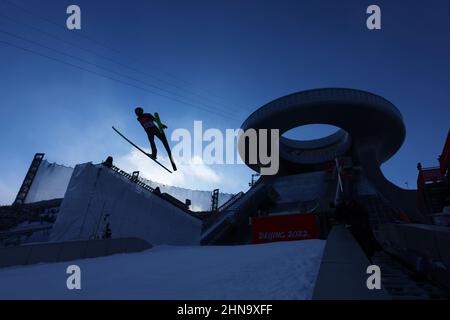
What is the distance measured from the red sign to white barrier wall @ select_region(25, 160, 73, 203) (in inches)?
1268

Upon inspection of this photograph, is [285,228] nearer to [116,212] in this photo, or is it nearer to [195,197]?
[116,212]

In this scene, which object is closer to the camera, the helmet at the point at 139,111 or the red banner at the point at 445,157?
the helmet at the point at 139,111

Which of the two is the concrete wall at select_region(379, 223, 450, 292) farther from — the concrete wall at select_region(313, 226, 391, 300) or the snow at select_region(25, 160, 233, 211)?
the snow at select_region(25, 160, 233, 211)

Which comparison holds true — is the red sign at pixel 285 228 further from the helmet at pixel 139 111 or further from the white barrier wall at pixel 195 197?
the white barrier wall at pixel 195 197

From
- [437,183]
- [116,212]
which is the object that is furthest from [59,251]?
[437,183]

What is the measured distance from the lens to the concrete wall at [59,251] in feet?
19.1

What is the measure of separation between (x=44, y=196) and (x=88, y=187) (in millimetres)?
27644

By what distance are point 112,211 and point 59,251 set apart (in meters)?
7.38

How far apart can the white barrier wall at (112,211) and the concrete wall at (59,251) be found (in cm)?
470

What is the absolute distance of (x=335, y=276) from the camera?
229 cm

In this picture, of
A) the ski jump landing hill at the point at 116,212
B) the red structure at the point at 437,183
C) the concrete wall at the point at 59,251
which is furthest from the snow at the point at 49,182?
the red structure at the point at 437,183

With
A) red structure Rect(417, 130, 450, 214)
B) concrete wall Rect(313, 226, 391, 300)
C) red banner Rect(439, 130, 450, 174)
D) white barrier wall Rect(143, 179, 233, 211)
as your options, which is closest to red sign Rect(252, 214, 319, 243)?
red structure Rect(417, 130, 450, 214)

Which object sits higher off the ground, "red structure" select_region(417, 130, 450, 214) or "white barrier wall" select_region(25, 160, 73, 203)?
"white barrier wall" select_region(25, 160, 73, 203)

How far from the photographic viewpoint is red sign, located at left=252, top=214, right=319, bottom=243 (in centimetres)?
1261
